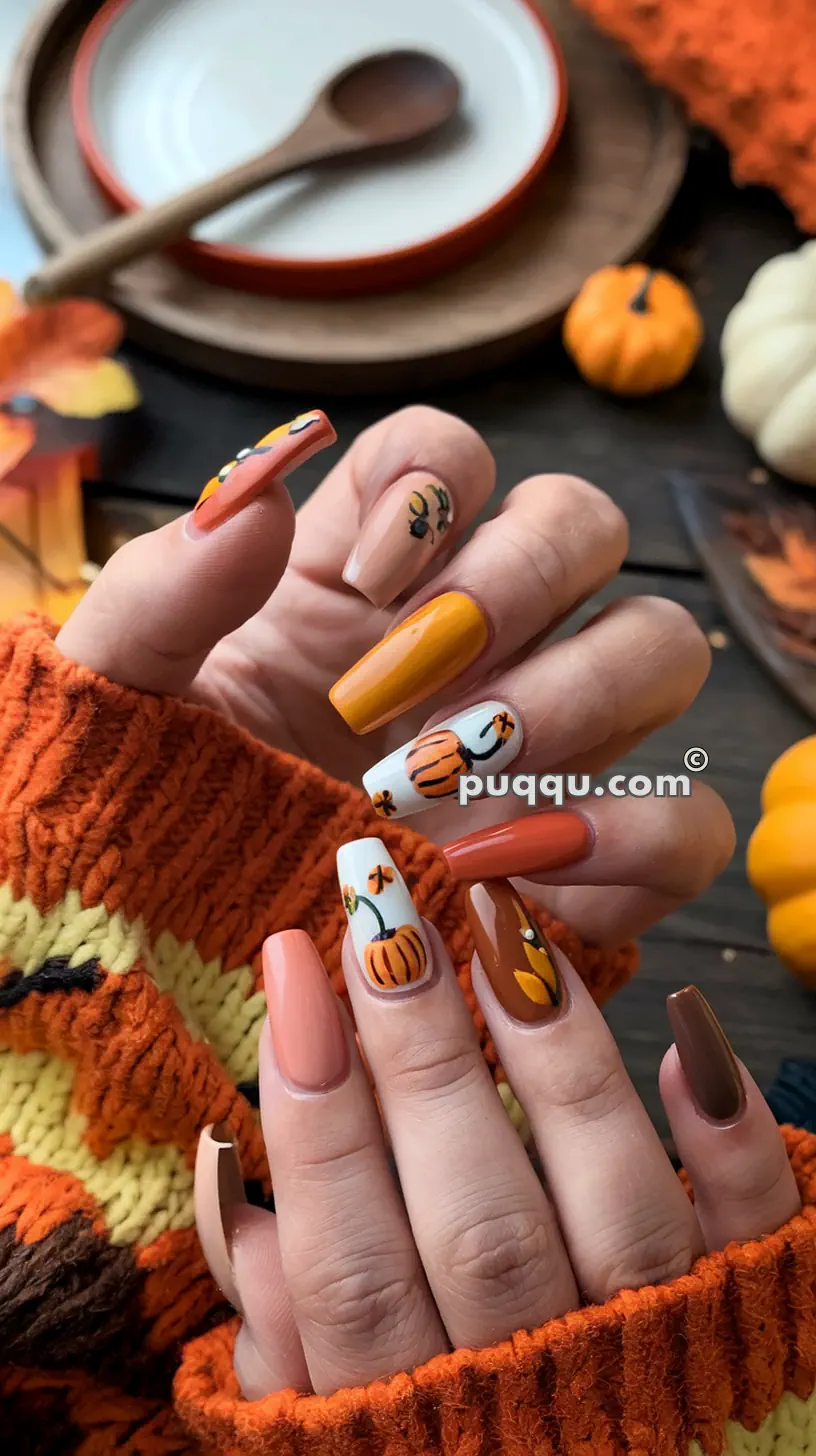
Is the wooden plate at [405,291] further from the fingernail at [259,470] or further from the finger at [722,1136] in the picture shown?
the finger at [722,1136]

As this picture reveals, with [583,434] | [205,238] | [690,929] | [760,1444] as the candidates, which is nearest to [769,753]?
[690,929]

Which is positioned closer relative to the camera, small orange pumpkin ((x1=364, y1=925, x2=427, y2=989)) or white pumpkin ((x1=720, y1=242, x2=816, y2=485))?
small orange pumpkin ((x1=364, y1=925, x2=427, y2=989))

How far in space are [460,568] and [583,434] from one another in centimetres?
35

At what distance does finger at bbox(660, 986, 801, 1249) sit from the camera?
0.36 metres

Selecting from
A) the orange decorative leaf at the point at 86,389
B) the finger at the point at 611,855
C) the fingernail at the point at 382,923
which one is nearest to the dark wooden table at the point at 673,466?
the orange decorative leaf at the point at 86,389

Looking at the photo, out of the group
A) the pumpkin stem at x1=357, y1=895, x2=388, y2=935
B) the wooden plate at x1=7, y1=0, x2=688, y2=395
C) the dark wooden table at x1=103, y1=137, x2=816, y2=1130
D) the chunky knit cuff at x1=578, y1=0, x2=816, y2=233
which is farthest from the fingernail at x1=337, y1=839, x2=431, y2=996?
the chunky knit cuff at x1=578, y1=0, x2=816, y2=233

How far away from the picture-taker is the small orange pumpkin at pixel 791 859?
0.54 metres

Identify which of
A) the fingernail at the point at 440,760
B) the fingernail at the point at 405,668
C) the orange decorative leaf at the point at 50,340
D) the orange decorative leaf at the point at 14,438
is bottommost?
the fingernail at the point at 440,760

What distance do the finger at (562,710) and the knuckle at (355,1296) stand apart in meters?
0.14

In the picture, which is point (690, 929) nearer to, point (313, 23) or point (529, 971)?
point (529, 971)

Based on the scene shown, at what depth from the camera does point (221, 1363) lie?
0.39 metres

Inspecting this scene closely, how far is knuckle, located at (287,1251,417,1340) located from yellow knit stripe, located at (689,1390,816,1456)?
0.11m

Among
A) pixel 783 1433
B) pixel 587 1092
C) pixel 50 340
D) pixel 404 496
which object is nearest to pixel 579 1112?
pixel 587 1092

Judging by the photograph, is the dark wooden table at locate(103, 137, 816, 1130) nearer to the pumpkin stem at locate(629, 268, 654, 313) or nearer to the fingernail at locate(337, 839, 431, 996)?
the pumpkin stem at locate(629, 268, 654, 313)
